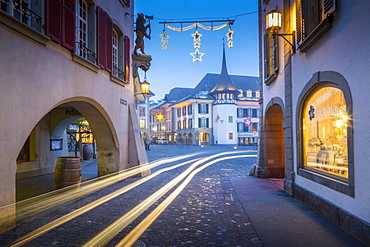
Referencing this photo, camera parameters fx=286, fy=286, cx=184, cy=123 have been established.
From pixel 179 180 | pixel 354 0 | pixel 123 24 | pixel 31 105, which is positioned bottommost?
pixel 179 180

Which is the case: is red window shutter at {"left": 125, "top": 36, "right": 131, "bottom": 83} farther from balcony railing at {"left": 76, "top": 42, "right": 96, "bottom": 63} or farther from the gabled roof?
the gabled roof

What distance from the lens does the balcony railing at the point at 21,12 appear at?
5.61 metres

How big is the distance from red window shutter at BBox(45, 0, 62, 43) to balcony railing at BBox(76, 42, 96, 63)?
152 cm

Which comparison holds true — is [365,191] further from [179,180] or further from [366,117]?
[179,180]

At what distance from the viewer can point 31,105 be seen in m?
5.96

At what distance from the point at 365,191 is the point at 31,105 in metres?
6.36

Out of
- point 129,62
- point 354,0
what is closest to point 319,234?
point 354,0

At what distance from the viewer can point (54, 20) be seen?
6.82 m

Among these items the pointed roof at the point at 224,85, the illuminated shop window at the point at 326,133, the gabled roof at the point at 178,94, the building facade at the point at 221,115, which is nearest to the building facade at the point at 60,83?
the illuminated shop window at the point at 326,133

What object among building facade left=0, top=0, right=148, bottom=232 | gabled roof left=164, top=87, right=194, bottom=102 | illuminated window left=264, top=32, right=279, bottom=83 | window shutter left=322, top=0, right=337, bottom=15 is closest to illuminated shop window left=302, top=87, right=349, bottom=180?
window shutter left=322, top=0, right=337, bottom=15

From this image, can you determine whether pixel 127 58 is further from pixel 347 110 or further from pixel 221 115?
pixel 221 115

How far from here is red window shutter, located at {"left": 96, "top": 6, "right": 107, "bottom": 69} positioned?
9.58 metres

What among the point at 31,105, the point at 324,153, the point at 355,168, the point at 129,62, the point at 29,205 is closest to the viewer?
the point at 355,168

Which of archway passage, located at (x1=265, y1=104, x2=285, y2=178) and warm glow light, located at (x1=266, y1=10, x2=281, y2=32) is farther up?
warm glow light, located at (x1=266, y1=10, x2=281, y2=32)
